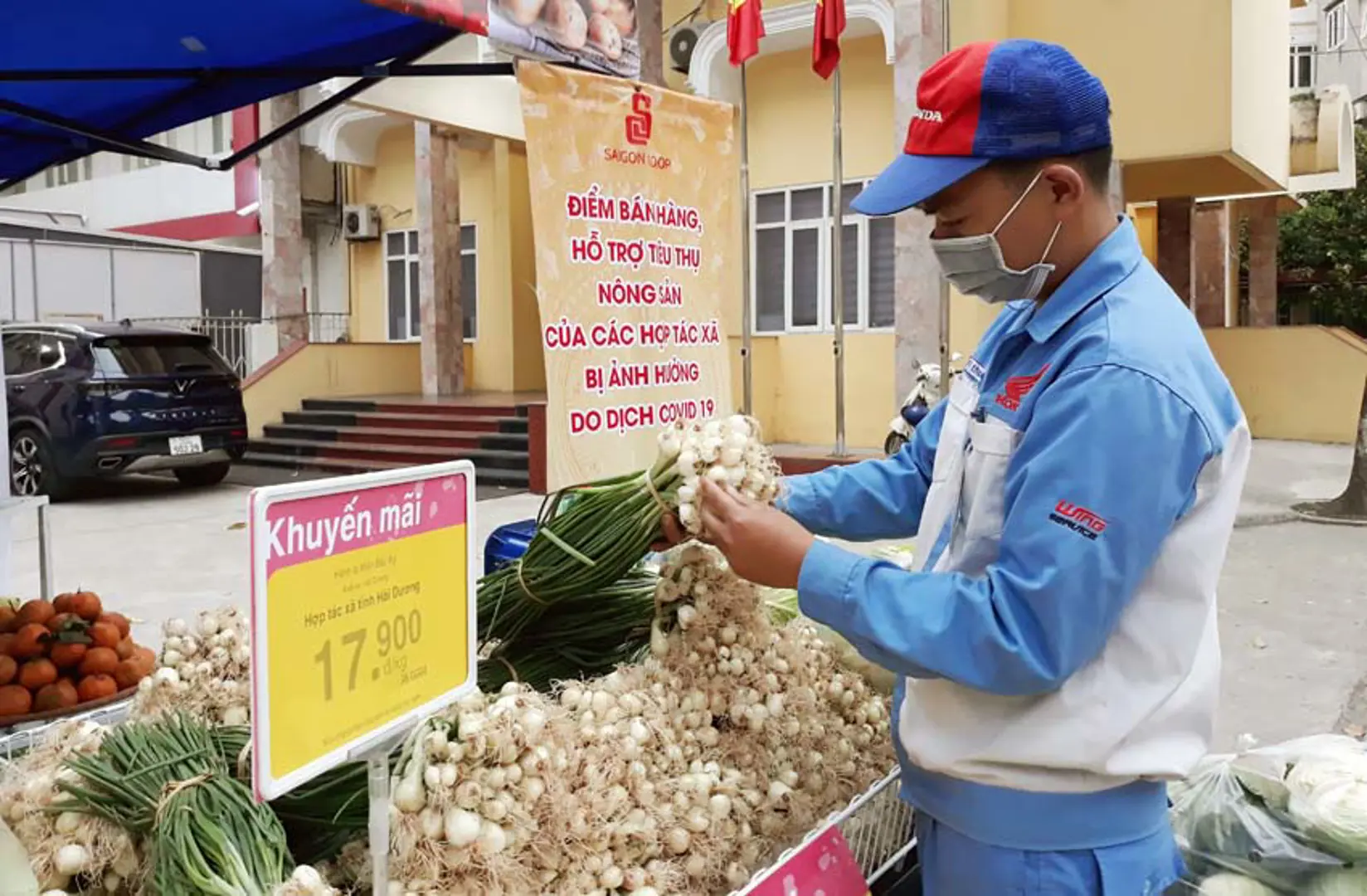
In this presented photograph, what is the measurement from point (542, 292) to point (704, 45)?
33.4 feet

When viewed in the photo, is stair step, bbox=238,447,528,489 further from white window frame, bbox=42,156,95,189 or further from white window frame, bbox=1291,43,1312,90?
white window frame, bbox=1291,43,1312,90

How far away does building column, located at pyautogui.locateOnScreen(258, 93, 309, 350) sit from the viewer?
619 inches

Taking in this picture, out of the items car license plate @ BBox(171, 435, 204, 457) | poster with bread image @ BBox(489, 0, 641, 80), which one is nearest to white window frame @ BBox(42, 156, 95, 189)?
car license plate @ BBox(171, 435, 204, 457)

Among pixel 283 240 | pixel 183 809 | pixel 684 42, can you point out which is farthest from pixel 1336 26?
pixel 183 809

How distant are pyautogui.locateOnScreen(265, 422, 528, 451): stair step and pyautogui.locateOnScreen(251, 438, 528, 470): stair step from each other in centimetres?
9

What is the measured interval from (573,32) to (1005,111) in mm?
1320

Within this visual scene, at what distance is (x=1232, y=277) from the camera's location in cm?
2303

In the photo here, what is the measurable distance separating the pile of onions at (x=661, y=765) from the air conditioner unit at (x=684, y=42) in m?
11.2

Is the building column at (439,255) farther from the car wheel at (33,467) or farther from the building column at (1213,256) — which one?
the building column at (1213,256)

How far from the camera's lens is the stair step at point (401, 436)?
40.5 ft

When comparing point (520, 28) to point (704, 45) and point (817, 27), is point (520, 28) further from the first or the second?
point (704, 45)

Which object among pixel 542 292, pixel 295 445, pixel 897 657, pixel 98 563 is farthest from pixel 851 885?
pixel 295 445

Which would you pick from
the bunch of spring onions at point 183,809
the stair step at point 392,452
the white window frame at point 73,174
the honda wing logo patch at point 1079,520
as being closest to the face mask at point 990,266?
the honda wing logo patch at point 1079,520

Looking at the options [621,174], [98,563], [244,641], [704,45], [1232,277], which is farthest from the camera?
[1232,277]
